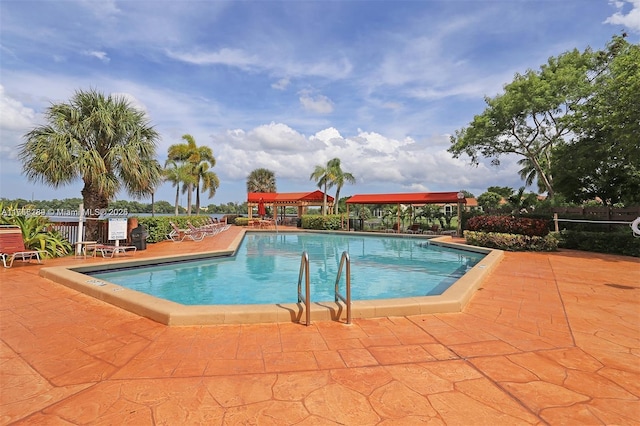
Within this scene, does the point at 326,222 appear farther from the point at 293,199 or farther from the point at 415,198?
the point at 415,198

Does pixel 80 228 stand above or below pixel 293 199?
below

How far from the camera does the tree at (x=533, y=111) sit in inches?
590

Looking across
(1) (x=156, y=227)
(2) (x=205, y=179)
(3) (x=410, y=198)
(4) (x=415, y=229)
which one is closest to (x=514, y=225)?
(3) (x=410, y=198)

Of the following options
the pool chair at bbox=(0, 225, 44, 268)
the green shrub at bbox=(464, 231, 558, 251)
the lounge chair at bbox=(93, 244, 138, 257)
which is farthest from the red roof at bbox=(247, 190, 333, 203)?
the pool chair at bbox=(0, 225, 44, 268)

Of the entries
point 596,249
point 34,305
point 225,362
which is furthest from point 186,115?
point 596,249

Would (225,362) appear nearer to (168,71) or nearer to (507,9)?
(507,9)

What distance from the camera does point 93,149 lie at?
9656 mm

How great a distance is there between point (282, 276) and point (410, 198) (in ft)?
42.4

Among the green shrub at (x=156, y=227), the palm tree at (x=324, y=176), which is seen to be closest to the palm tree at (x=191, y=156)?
the palm tree at (x=324, y=176)

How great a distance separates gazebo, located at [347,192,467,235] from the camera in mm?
17734

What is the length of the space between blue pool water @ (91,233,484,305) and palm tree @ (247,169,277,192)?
113 feet

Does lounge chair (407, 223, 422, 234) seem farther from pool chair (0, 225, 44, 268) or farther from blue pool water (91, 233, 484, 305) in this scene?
pool chair (0, 225, 44, 268)

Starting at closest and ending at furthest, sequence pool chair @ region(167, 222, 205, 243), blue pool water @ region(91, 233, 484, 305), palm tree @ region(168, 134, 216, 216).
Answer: blue pool water @ region(91, 233, 484, 305) < pool chair @ region(167, 222, 205, 243) < palm tree @ region(168, 134, 216, 216)
